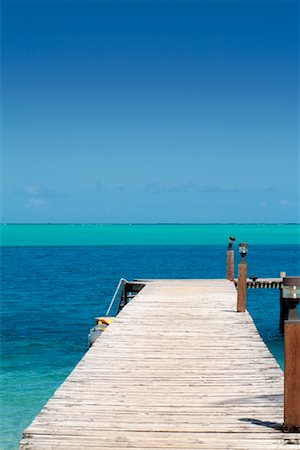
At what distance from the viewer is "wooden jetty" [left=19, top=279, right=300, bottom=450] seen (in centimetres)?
580

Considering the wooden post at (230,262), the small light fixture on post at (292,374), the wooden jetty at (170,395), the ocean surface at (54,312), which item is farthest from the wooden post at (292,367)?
the wooden post at (230,262)

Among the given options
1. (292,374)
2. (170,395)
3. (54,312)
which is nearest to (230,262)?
(170,395)

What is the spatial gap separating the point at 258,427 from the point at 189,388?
1.57 metres

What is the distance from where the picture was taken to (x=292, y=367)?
577 cm

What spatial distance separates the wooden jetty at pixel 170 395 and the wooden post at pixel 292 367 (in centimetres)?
24

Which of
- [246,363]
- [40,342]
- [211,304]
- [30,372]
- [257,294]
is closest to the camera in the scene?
[246,363]

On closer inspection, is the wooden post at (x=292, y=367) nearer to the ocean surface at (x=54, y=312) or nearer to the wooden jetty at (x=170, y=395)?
the wooden jetty at (x=170, y=395)

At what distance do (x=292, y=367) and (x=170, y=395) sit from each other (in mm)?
1872

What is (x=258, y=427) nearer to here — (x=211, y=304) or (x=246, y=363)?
(x=246, y=363)

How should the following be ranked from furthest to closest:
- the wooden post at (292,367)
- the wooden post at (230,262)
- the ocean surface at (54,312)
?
the wooden post at (230,262) → the ocean surface at (54,312) → the wooden post at (292,367)

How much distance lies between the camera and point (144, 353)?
9570mm

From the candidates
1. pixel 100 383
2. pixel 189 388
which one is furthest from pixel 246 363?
pixel 100 383

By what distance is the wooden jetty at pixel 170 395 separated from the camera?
580cm

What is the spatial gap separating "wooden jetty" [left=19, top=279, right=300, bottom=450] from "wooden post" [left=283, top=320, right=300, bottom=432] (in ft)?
0.80
